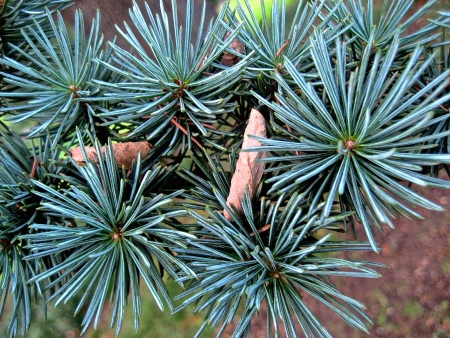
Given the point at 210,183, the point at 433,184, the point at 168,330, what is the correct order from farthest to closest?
the point at 168,330, the point at 210,183, the point at 433,184

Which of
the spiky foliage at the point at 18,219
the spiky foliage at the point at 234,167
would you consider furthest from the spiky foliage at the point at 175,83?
the spiky foliage at the point at 18,219

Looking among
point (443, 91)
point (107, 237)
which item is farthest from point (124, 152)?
point (443, 91)

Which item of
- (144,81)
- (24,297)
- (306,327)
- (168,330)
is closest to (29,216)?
(24,297)

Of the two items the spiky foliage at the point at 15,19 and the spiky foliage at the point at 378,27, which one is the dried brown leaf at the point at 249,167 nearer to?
the spiky foliage at the point at 378,27

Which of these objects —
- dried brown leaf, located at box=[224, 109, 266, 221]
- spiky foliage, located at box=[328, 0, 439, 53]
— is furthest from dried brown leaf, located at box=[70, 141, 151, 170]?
spiky foliage, located at box=[328, 0, 439, 53]

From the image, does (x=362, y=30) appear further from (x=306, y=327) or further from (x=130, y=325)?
(x=130, y=325)

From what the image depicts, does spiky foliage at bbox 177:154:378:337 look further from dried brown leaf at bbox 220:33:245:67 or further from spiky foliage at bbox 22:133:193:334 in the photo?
dried brown leaf at bbox 220:33:245:67
